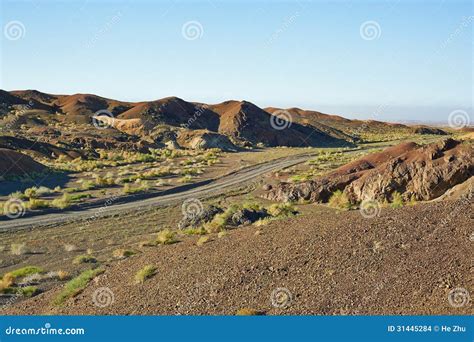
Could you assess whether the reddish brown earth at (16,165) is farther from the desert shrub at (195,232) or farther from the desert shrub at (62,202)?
the desert shrub at (195,232)

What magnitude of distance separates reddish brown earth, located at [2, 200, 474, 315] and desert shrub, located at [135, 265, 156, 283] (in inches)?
10.8

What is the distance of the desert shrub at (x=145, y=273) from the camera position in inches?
584

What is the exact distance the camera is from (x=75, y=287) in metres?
15.4

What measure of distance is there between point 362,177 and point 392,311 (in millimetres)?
21520

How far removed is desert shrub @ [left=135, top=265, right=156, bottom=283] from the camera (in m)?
14.8

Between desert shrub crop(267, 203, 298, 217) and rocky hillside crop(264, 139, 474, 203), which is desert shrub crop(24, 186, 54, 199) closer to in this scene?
rocky hillside crop(264, 139, 474, 203)

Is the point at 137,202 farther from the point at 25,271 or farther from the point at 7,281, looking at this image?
the point at 7,281

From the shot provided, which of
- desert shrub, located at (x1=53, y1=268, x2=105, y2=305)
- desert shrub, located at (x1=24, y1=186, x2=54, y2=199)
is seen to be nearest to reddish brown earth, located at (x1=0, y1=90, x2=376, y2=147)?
desert shrub, located at (x1=24, y1=186, x2=54, y2=199)

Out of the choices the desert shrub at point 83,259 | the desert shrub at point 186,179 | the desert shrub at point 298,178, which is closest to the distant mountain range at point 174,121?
the desert shrub at point 186,179

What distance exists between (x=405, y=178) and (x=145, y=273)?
18.8 meters

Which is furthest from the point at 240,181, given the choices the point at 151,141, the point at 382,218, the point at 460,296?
the point at 151,141

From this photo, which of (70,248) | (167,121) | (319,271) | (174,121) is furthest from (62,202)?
(174,121)

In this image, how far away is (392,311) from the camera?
10.3 m

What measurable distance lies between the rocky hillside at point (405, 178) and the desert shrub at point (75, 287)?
18.0m
